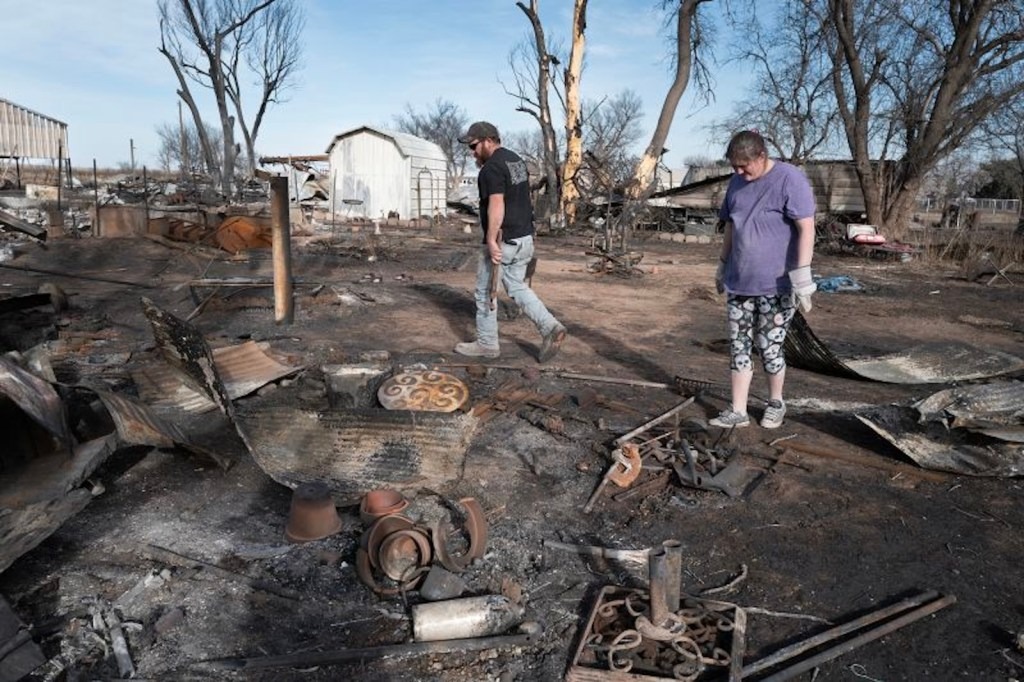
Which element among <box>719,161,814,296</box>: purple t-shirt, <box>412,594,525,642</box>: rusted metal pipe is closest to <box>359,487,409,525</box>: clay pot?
<box>412,594,525,642</box>: rusted metal pipe

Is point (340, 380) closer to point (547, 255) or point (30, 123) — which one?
point (547, 255)

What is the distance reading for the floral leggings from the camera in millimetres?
4348

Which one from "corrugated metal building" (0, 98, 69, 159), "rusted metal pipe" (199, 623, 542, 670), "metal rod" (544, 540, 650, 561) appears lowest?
"rusted metal pipe" (199, 623, 542, 670)

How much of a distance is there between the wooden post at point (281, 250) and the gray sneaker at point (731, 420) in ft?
15.4

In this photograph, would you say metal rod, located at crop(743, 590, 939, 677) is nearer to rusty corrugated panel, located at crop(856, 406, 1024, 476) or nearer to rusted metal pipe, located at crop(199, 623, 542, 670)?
rusted metal pipe, located at crop(199, 623, 542, 670)

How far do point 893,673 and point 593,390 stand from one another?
3135mm

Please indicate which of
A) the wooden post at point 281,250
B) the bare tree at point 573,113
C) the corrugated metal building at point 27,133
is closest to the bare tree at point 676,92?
the bare tree at point 573,113

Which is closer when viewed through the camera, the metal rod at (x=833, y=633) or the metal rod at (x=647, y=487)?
the metal rod at (x=833, y=633)

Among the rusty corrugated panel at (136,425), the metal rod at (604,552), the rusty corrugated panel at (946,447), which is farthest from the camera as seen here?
the rusty corrugated panel at (946,447)

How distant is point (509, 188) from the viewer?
5.79 m

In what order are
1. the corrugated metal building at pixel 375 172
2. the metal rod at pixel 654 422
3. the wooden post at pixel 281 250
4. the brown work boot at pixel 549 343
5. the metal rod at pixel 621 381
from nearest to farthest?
1. the metal rod at pixel 654 422
2. the metal rod at pixel 621 381
3. the brown work boot at pixel 549 343
4. the wooden post at pixel 281 250
5. the corrugated metal building at pixel 375 172

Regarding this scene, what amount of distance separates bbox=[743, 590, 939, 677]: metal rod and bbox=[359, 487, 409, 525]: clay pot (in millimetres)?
1540

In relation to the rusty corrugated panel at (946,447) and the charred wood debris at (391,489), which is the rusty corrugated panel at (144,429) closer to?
the charred wood debris at (391,489)

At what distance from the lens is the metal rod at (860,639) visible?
2340mm
